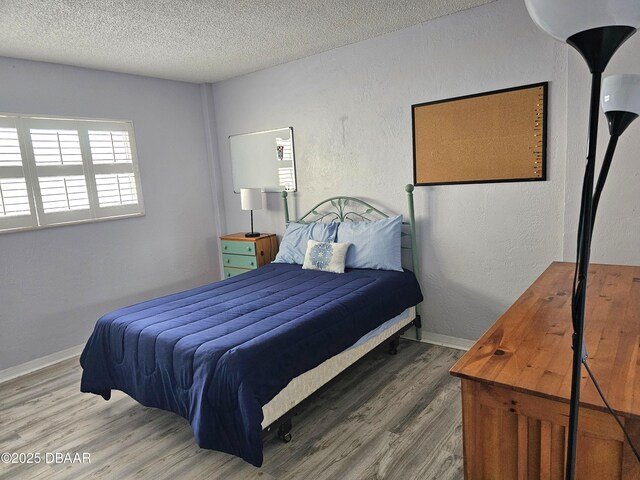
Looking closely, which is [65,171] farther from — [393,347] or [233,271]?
[393,347]

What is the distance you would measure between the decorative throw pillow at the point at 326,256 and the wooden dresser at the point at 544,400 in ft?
6.17

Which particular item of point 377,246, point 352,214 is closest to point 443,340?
point 377,246

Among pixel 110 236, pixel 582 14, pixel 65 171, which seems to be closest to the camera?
pixel 582 14

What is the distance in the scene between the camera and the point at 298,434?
2311 mm

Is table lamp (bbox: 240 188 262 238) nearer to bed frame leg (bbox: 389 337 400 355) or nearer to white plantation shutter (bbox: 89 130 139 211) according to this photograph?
white plantation shutter (bbox: 89 130 139 211)

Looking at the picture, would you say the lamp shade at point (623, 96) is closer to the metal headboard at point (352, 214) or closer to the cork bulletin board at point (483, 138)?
the cork bulletin board at point (483, 138)

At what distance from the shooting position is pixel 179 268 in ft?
14.6

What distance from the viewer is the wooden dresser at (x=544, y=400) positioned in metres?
1.00

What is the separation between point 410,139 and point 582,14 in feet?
9.04

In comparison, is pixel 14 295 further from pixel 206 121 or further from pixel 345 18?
pixel 345 18

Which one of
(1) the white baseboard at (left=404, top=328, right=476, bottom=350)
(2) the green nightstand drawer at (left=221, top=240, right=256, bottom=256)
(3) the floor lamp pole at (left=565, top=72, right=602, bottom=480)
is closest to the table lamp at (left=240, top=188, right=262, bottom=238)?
(2) the green nightstand drawer at (left=221, top=240, right=256, bottom=256)

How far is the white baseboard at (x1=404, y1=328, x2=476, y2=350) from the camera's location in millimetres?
3279

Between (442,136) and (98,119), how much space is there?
9.56 ft

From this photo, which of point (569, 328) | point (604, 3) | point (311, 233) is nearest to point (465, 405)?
point (569, 328)
